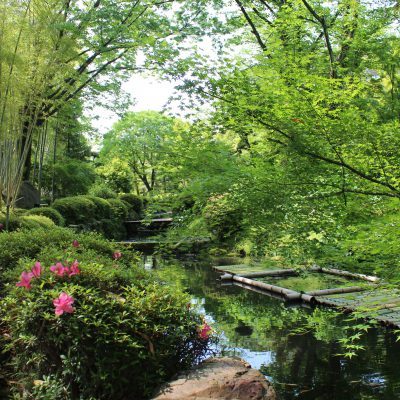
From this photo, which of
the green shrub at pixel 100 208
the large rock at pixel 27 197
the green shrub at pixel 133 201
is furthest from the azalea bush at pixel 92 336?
the green shrub at pixel 133 201

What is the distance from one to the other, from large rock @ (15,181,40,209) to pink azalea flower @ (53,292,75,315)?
1071 cm

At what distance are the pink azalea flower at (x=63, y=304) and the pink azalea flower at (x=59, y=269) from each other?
0.45 meters

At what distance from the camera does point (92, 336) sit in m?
2.65

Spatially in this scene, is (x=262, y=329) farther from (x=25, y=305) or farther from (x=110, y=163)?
(x=110, y=163)

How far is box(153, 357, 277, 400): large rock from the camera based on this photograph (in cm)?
253

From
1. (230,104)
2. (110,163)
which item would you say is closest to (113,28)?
(230,104)

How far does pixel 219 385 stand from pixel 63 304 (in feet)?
3.67

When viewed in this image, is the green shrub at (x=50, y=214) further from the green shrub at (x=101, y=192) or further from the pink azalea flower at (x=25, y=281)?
the pink azalea flower at (x=25, y=281)

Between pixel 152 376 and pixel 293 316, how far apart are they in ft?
15.0

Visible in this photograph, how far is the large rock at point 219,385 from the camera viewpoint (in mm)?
2533

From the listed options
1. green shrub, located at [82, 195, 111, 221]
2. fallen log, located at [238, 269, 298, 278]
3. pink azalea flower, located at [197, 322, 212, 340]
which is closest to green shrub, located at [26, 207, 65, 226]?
green shrub, located at [82, 195, 111, 221]

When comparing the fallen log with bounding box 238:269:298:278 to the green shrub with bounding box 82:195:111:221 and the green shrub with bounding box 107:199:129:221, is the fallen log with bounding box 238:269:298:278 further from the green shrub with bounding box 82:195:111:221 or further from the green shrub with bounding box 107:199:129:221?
the green shrub with bounding box 107:199:129:221

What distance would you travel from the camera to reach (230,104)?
331 cm

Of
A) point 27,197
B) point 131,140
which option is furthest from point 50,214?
point 131,140
